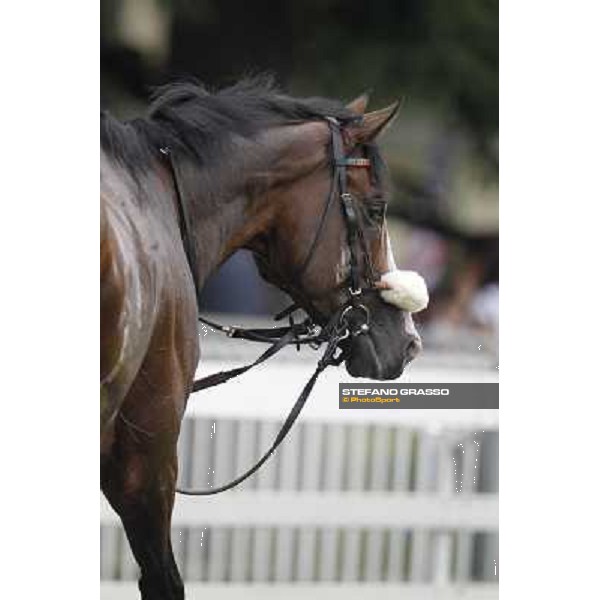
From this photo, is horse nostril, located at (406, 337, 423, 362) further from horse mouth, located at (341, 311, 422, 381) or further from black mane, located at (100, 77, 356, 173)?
black mane, located at (100, 77, 356, 173)

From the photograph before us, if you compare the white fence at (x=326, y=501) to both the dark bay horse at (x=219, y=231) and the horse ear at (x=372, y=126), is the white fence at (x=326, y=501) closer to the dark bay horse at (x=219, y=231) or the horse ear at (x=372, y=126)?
the dark bay horse at (x=219, y=231)

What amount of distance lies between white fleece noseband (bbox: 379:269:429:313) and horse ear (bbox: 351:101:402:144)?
1.03ft

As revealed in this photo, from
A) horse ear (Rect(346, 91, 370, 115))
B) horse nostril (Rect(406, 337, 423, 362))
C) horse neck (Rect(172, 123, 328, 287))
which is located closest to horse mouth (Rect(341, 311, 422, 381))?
horse nostril (Rect(406, 337, 423, 362))

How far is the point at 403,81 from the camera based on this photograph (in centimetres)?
402

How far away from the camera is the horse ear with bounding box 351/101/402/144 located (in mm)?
3598

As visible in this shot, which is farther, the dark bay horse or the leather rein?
the leather rein

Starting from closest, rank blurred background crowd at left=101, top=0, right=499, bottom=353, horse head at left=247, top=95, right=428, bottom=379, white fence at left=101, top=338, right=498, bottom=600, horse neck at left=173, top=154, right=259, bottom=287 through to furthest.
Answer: horse neck at left=173, top=154, right=259, bottom=287 < horse head at left=247, top=95, right=428, bottom=379 < blurred background crowd at left=101, top=0, right=499, bottom=353 < white fence at left=101, top=338, right=498, bottom=600

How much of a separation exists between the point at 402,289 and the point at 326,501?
1241 millimetres

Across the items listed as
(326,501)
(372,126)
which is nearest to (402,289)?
(372,126)

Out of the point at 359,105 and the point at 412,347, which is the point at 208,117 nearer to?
the point at 359,105

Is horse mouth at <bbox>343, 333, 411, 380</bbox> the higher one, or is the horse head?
the horse head

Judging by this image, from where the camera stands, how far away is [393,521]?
473 centimetres
